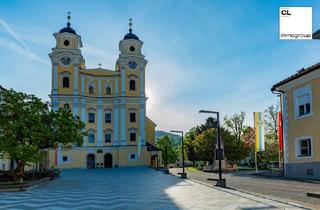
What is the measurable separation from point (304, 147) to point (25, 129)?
17419 millimetres

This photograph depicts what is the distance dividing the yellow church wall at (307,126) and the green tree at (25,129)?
1504 centimetres

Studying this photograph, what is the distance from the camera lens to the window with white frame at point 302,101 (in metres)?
23.5

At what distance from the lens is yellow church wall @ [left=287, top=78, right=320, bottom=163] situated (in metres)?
22.3

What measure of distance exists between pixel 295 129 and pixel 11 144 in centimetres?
1792

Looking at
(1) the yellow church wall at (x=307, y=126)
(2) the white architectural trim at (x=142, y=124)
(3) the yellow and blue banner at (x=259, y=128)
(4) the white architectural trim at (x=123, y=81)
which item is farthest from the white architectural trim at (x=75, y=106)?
(1) the yellow church wall at (x=307, y=126)

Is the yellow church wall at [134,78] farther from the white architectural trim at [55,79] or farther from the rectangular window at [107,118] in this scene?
the white architectural trim at [55,79]

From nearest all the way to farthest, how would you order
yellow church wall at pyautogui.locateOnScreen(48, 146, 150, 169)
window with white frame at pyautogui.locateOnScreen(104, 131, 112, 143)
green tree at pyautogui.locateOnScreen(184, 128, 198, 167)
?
yellow church wall at pyautogui.locateOnScreen(48, 146, 150, 169) → window with white frame at pyautogui.locateOnScreen(104, 131, 112, 143) → green tree at pyautogui.locateOnScreen(184, 128, 198, 167)

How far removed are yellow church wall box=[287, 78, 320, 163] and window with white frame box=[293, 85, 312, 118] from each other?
31cm

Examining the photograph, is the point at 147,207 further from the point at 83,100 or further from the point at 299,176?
the point at 83,100

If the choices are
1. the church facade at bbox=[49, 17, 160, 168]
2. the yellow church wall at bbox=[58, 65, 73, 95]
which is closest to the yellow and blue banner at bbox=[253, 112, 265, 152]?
the church facade at bbox=[49, 17, 160, 168]

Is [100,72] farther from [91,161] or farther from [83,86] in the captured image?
[91,161]

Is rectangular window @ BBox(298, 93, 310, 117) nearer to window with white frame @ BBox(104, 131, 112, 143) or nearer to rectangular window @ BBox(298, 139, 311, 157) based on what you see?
rectangular window @ BBox(298, 139, 311, 157)

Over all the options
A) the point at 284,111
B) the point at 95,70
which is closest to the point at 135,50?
the point at 95,70

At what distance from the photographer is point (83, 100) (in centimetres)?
6003
